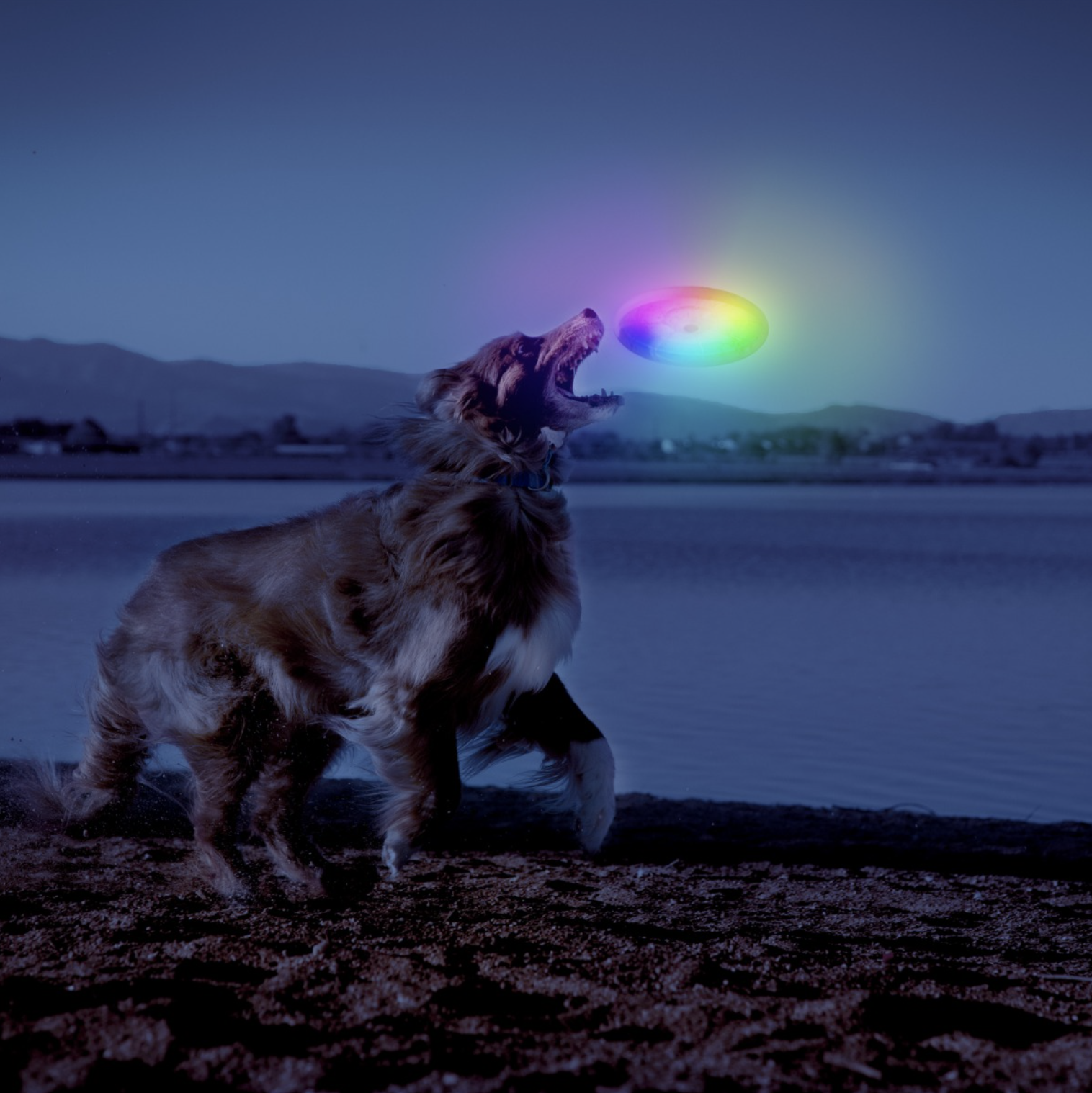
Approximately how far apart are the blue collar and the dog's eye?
0.43 metres

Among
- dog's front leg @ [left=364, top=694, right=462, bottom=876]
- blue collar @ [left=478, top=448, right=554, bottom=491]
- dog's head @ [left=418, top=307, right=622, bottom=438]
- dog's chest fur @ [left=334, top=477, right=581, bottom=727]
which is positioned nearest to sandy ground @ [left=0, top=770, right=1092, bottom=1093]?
dog's front leg @ [left=364, top=694, right=462, bottom=876]

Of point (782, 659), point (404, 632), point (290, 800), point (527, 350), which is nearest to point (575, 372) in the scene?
point (527, 350)

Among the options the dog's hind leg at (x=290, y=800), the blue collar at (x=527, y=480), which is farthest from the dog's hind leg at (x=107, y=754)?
the blue collar at (x=527, y=480)

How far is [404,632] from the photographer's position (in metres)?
5.68

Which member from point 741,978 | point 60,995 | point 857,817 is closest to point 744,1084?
point 741,978

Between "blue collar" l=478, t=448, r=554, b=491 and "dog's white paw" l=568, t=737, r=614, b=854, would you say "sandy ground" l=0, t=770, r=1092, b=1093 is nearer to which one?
"dog's white paw" l=568, t=737, r=614, b=854

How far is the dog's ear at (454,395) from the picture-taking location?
585 cm

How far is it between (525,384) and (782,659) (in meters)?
11.7

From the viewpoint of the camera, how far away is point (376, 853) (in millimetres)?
7004

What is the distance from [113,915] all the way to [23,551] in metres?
24.6

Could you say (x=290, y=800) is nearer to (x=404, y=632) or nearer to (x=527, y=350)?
(x=404, y=632)

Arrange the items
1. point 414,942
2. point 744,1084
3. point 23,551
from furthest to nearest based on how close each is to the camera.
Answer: point 23,551 → point 414,942 → point 744,1084

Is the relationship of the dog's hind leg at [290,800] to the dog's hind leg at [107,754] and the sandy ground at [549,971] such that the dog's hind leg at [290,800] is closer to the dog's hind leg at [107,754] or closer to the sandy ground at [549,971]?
the sandy ground at [549,971]

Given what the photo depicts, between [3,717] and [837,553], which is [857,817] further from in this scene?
[837,553]
